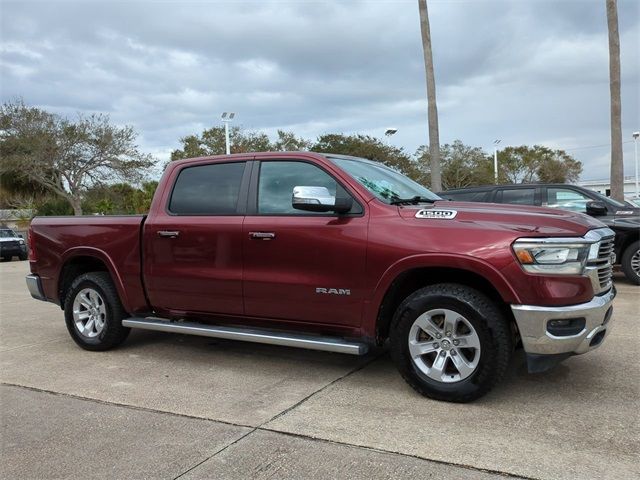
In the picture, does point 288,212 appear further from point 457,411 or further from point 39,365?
point 39,365

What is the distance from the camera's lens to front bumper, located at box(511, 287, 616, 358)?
3828 mm

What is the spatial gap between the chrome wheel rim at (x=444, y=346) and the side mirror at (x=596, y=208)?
19.6 feet

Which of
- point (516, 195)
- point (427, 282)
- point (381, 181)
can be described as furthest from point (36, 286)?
point (516, 195)

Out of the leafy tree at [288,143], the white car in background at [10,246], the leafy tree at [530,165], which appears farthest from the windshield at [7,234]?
the leafy tree at [530,165]

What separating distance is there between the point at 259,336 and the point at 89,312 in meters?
2.31

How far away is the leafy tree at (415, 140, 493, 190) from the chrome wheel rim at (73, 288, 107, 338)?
4367 cm

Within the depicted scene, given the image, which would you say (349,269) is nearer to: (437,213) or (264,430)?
(437,213)

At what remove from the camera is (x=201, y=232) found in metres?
5.17

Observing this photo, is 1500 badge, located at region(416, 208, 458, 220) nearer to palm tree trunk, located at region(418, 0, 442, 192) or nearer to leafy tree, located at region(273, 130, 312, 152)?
palm tree trunk, located at region(418, 0, 442, 192)

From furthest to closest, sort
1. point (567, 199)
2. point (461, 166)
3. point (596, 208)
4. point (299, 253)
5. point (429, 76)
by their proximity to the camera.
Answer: point (461, 166)
point (429, 76)
point (567, 199)
point (596, 208)
point (299, 253)

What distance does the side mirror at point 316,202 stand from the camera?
439cm

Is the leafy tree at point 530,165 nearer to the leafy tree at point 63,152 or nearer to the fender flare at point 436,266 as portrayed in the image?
the leafy tree at point 63,152

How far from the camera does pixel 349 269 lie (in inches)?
175

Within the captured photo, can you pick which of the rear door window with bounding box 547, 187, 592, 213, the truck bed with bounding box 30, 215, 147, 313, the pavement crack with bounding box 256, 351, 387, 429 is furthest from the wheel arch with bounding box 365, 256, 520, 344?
the rear door window with bounding box 547, 187, 592, 213
